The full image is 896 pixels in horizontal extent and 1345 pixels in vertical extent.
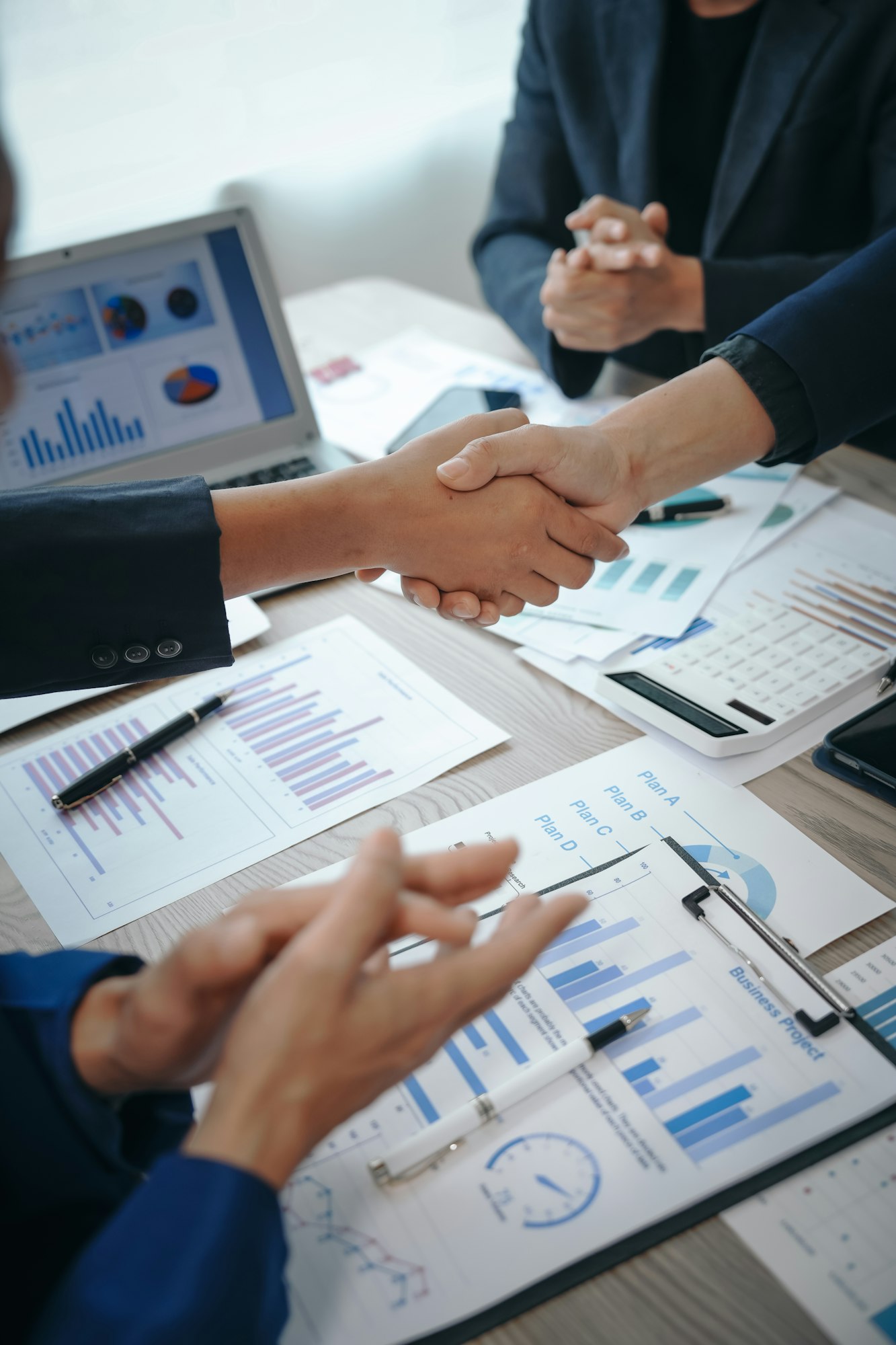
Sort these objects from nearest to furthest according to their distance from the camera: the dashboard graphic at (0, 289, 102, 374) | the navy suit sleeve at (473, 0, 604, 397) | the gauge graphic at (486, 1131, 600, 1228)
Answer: the gauge graphic at (486, 1131, 600, 1228) < the dashboard graphic at (0, 289, 102, 374) < the navy suit sleeve at (473, 0, 604, 397)

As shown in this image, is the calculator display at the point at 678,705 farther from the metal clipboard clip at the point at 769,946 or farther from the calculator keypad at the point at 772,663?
the metal clipboard clip at the point at 769,946

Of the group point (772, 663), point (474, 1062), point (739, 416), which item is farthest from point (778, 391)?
point (474, 1062)

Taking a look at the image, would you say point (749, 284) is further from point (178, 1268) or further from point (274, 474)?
point (178, 1268)

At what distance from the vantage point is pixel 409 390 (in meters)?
1.48

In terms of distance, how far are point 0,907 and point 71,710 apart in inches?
10.3

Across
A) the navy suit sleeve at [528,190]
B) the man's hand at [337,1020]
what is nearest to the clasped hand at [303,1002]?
the man's hand at [337,1020]

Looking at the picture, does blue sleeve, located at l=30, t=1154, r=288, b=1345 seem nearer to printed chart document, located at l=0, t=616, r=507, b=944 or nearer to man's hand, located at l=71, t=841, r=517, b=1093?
man's hand, located at l=71, t=841, r=517, b=1093

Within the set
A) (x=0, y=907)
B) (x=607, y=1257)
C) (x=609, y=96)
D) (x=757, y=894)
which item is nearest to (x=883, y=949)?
(x=757, y=894)

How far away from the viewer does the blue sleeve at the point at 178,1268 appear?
1.36 feet

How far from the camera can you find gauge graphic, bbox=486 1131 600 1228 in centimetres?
52

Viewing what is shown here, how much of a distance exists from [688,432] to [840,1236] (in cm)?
76

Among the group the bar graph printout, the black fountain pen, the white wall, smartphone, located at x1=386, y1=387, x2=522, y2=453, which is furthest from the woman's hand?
the white wall

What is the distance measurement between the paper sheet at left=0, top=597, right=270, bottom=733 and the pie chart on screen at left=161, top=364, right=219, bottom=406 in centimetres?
34

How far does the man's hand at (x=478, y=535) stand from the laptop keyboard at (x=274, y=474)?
0.89ft
